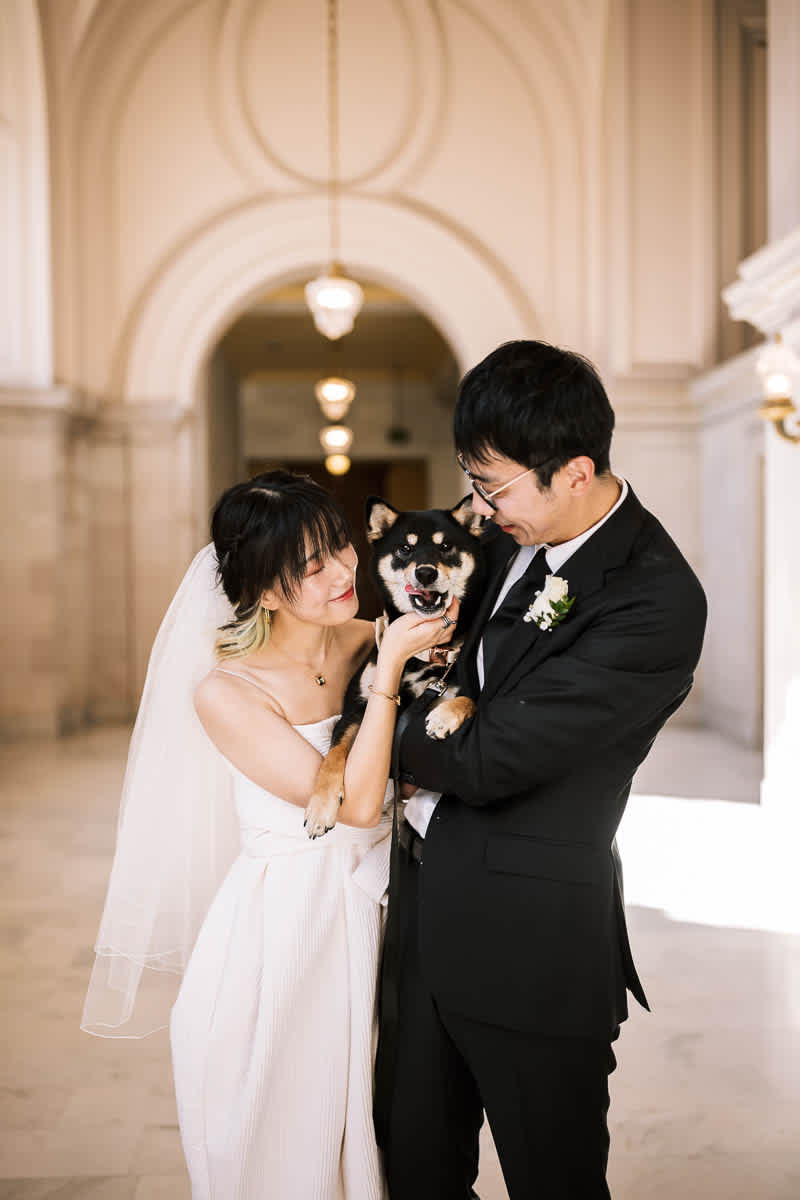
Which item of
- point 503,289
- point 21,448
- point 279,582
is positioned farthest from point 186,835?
point 503,289

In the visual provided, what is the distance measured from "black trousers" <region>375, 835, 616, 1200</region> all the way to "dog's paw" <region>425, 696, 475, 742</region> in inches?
13.2

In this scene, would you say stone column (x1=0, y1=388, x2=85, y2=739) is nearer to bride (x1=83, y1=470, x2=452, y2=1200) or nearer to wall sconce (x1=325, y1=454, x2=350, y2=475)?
bride (x1=83, y1=470, x2=452, y2=1200)

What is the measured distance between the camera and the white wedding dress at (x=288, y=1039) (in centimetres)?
190

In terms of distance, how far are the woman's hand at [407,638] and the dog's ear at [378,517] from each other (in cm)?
57

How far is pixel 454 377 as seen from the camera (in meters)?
15.9

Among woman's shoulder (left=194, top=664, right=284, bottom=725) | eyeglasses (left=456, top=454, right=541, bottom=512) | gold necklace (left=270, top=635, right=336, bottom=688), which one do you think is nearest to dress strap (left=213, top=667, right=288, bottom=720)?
woman's shoulder (left=194, top=664, right=284, bottom=725)

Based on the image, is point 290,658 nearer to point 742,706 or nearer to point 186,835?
point 186,835

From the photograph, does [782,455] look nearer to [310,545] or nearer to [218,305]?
[310,545]

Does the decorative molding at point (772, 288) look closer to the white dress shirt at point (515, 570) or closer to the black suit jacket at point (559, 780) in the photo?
the white dress shirt at point (515, 570)

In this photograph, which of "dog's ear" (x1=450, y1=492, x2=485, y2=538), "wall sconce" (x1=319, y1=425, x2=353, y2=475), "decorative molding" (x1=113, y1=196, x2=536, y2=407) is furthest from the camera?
"wall sconce" (x1=319, y1=425, x2=353, y2=475)

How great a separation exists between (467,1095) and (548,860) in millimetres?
584

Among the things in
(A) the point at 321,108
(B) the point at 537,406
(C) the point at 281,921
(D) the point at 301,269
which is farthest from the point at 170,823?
(A) the point at 321,108

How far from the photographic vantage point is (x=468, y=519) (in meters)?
2.18

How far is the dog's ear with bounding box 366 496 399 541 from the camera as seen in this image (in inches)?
92.4
